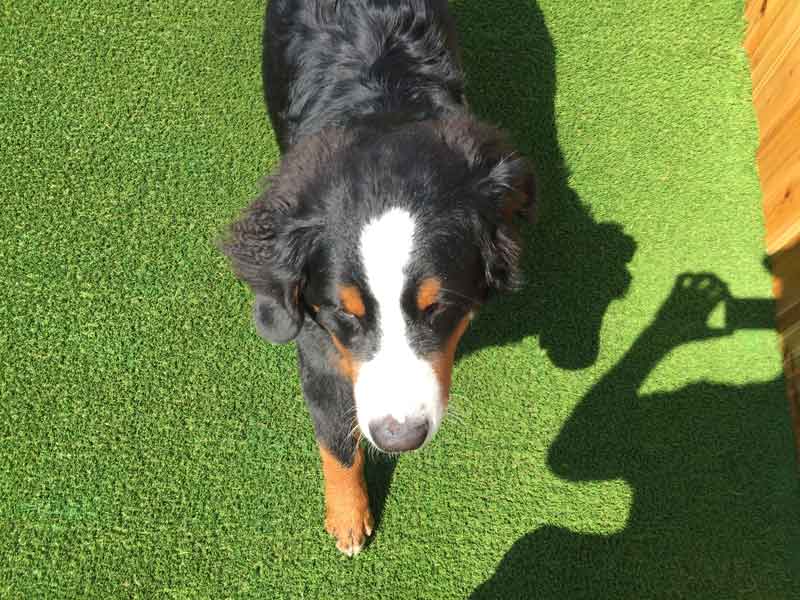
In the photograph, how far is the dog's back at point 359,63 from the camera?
7.47 ft

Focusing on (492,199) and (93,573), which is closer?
(492,199)

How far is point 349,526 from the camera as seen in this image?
233 centimetres

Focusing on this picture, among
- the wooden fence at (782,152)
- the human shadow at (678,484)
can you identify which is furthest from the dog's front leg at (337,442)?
the wooden fence at (782,152)

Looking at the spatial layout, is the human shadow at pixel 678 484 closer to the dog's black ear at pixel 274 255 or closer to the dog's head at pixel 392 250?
the dog's head at pixel 392 250

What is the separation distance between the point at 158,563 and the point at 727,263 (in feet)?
8.97

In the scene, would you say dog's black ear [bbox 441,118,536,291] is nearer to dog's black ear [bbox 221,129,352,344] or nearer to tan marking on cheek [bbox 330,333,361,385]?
dog's black ear [bbox 221,129,352,344]

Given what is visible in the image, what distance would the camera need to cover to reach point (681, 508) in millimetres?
2475

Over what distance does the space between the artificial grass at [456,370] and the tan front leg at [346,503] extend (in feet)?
0.27

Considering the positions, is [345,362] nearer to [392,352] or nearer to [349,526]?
[392,352]

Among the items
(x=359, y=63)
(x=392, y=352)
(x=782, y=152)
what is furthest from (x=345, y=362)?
(x=782, y=152)

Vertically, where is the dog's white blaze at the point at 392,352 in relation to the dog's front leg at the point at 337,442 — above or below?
above

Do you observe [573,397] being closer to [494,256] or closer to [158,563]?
[494,256]

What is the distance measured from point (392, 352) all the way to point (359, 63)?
1.20 m

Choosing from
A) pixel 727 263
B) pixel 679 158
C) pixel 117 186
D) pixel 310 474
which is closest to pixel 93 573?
pixel 310 474
